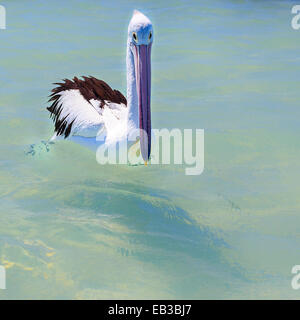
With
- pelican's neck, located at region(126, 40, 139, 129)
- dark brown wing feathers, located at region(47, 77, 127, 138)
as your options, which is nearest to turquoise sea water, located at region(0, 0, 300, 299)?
dark brown wing feathers, located at region(47, 77, 127, 138)

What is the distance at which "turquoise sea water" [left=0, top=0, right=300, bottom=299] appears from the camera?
4.11m

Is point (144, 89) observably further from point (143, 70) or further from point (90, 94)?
point (90, 94)

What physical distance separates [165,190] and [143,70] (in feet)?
4.43

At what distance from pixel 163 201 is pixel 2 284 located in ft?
5.49

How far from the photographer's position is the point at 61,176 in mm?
5555

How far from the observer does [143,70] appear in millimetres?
4434

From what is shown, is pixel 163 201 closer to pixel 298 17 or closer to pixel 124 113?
pixel 124 113

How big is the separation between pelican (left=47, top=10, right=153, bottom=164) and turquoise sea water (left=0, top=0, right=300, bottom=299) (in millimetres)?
468

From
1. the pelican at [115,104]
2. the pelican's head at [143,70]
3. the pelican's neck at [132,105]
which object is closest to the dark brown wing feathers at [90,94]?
the pelican at [115,104]

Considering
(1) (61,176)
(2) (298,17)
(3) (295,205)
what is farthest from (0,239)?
(2) (298,17)

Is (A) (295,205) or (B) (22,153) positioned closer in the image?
(A) (295,205)

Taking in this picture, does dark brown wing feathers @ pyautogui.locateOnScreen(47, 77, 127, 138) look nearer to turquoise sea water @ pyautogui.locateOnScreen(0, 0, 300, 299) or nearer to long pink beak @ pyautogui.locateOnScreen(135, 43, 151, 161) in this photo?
turquoise sea water @ pyautogui.locateOnScreen(0, 0, 300, 299)

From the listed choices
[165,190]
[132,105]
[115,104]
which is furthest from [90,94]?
[165,190]

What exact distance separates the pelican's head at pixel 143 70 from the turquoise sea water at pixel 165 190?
780mm
